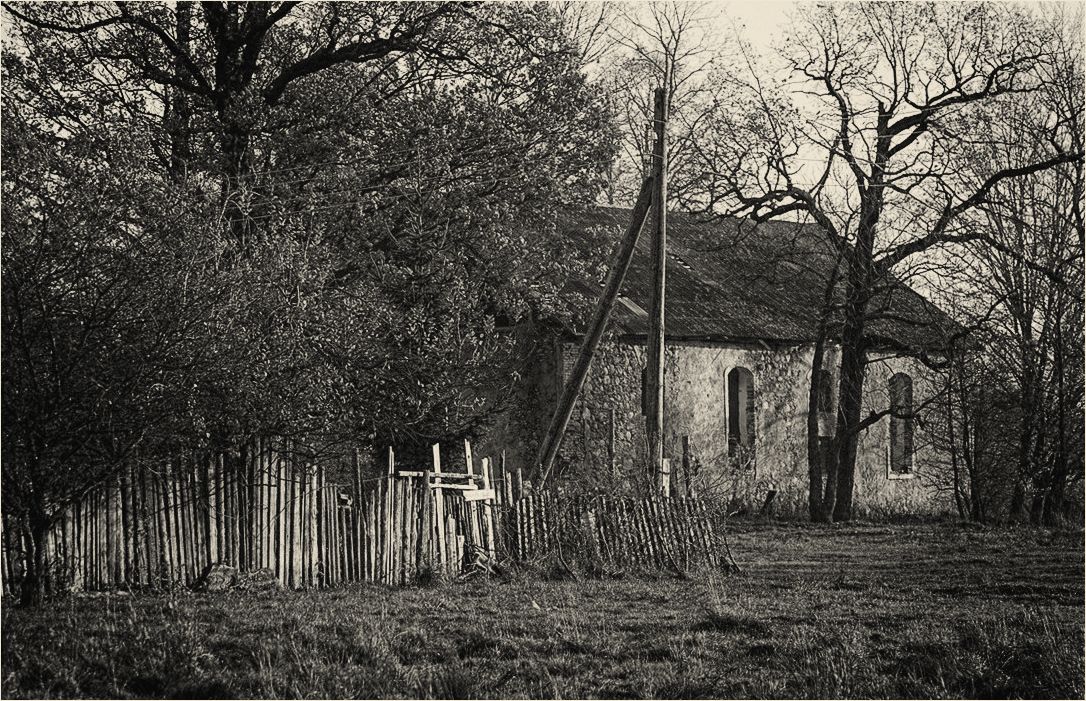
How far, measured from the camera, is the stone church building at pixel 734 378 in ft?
84.5

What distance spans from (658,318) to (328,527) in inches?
221

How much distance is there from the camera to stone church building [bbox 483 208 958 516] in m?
25.8

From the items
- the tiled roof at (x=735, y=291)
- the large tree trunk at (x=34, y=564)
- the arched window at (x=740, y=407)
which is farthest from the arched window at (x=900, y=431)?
the large tree trunk at (x=34, y=564)

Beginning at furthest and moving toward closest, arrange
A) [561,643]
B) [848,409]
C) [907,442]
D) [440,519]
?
[907,442] → [848,409] → [440,519] → [561,643]

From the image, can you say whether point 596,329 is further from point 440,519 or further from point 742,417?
point 742,417

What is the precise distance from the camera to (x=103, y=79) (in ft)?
60.8

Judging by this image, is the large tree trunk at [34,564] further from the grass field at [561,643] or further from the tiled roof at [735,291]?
the tiled roof at [735,291]

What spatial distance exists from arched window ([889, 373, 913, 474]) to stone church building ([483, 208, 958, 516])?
34mm

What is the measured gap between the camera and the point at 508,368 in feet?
80.2

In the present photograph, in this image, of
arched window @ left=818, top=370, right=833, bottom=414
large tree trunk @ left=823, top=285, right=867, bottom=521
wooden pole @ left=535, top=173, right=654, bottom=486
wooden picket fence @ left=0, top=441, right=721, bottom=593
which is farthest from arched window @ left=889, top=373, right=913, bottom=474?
wooden picket fence @ left=0, top=441, right=721, bottom=593

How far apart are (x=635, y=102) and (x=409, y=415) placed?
13.8 metres

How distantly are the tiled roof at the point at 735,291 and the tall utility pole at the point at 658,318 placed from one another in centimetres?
708


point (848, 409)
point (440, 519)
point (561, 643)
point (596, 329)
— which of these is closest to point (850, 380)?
point (848, 409)

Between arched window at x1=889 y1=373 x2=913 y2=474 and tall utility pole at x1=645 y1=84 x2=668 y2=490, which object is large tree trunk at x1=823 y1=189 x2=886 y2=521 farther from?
tall utility pole at x1=645 y1=84 x2=668 y2=490
